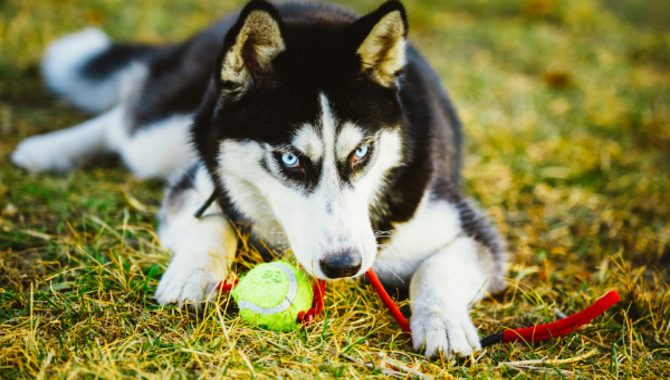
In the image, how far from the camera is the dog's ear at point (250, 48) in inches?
75.6

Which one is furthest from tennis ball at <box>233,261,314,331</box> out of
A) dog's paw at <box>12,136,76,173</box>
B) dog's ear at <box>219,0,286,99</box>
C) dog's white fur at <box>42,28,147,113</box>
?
dog's white fur at <box>42,28,147,113</box>

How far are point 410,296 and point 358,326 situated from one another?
12.1 inches

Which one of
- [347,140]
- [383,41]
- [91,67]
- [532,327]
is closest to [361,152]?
[347,140]

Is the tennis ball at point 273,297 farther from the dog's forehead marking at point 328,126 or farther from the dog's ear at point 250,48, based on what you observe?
the dog's ear at point 250,48

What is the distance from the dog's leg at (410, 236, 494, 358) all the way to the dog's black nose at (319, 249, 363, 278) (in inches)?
17.8

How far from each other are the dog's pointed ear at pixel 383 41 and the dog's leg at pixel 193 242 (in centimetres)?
106

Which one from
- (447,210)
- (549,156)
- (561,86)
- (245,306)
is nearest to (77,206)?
(245,306)

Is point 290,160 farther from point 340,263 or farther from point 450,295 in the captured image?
point 450,295

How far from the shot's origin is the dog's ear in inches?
75.6

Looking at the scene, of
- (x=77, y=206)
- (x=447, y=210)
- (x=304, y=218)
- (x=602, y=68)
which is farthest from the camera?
(x=602, y=68)

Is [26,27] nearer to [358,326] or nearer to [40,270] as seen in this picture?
[40,270]

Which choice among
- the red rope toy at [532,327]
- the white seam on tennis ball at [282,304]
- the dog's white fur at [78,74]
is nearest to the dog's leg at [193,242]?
the red rope toy at [532,327]

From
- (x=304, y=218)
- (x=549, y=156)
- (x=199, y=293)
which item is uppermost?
(x=304, y=218)

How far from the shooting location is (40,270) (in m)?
2.25
